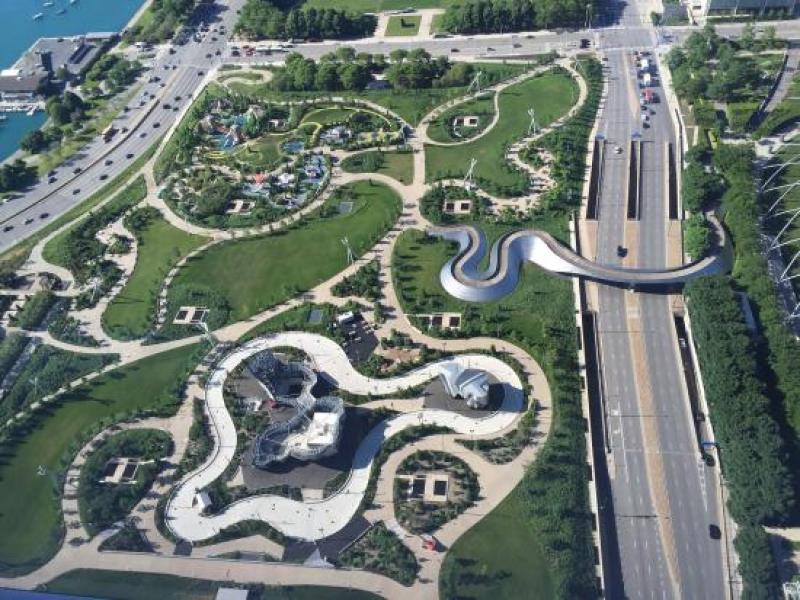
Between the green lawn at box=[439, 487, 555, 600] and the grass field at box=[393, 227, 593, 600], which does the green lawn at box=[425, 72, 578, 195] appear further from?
the green lawn at box=[439, 487, 555, 600]

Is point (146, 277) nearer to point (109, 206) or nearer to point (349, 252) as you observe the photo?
point (109, 206)

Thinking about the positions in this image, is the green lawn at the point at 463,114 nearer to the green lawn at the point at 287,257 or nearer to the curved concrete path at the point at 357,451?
the green lawn at the point at 287,257

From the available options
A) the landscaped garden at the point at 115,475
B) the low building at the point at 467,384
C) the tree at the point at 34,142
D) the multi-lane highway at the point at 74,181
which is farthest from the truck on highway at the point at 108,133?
the low building at the point at 467,384

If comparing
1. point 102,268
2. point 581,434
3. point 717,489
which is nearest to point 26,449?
point 102,268

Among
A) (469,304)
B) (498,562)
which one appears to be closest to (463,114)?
(469,304)

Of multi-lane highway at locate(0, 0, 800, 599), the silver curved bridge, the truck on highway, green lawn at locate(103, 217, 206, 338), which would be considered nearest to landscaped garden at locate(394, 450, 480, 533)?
multi-lane highway at locate(0, 0, 800, 599)

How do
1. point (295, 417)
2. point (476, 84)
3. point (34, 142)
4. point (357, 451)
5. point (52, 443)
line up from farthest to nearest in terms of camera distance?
1. point (476, 84)
2. point (34, 142)
3. point (52, 443)
4. point (295, 417)
5. point (357, 451)

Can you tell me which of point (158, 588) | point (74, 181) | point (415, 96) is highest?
point (415, 96)
